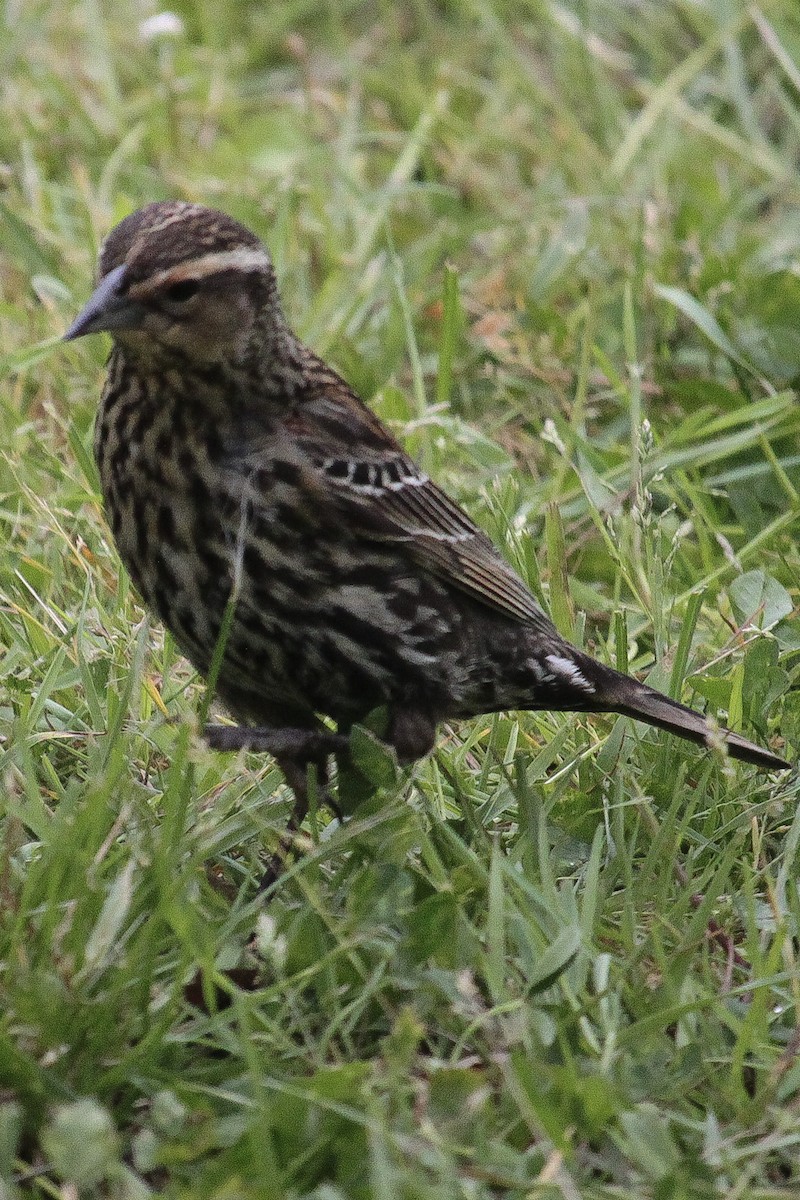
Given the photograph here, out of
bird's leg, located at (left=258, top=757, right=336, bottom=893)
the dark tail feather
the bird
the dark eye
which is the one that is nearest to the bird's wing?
the bird

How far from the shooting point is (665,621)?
457cm

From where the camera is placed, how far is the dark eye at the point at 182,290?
12.1 feet

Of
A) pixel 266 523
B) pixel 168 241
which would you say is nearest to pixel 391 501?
pixel 266 523

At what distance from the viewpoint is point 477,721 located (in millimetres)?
4617

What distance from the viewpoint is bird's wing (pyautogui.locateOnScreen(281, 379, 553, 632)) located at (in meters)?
3.94

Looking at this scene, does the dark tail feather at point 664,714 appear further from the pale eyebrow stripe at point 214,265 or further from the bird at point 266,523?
the pale eyebrow stripe at point 214,265

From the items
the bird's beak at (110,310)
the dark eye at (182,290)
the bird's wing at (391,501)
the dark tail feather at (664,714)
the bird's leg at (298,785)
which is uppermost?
the bird's beak at (110,310)

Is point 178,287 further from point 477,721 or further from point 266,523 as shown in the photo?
point 477,721

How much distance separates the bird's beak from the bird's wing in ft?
1.43

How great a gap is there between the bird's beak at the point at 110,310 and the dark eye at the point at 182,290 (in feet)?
0.21

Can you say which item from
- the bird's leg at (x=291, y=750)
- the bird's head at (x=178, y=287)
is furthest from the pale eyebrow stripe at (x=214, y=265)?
the bird's leg at (x=291, y=750)

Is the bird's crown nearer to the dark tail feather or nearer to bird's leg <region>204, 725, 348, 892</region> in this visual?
bird's leg <region>204, 725, 348, 892</region>

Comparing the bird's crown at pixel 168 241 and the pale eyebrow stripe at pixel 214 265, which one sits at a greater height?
the bird's crown at pixel 168 241

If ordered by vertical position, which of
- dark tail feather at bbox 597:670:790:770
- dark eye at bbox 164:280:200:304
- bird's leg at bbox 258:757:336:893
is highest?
dark eye at bbox 164:280:200:304
